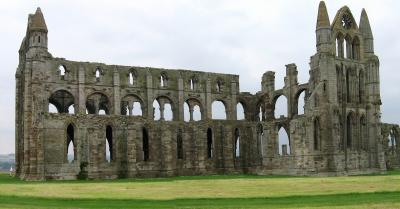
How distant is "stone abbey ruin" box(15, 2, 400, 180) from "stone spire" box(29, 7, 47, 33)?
79mm

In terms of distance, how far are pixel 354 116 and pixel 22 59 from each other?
3052cm

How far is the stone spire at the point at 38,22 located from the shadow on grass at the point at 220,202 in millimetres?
Answer: 26843

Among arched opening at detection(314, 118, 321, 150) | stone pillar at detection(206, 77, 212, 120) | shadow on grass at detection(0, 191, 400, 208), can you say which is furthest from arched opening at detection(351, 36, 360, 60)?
shadow on grass at detection(0, 191, 400, 208)

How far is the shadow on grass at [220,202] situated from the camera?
18734mm

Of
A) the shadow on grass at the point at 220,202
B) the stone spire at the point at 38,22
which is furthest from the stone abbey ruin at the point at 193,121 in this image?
the shadow on grass at the point at 220,202

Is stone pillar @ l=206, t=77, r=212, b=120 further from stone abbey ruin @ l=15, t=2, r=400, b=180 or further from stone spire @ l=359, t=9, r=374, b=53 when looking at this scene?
stone spire @ l=359, t=9, r=374, b=53

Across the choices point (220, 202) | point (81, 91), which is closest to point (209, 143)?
point (81, 91)

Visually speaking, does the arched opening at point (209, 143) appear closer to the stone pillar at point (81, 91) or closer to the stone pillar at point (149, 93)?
the stone pillar at point (149, 93)

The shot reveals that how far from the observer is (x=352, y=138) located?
49875 mm

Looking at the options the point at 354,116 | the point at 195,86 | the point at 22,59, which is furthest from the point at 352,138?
the point at 22,59

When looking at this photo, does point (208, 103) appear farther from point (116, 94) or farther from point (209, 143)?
point (116, 94)

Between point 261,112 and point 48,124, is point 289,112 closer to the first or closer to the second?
point 261,112

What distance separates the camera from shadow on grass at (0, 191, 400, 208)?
18.7 metres

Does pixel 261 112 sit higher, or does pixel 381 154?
pixel 261 112
